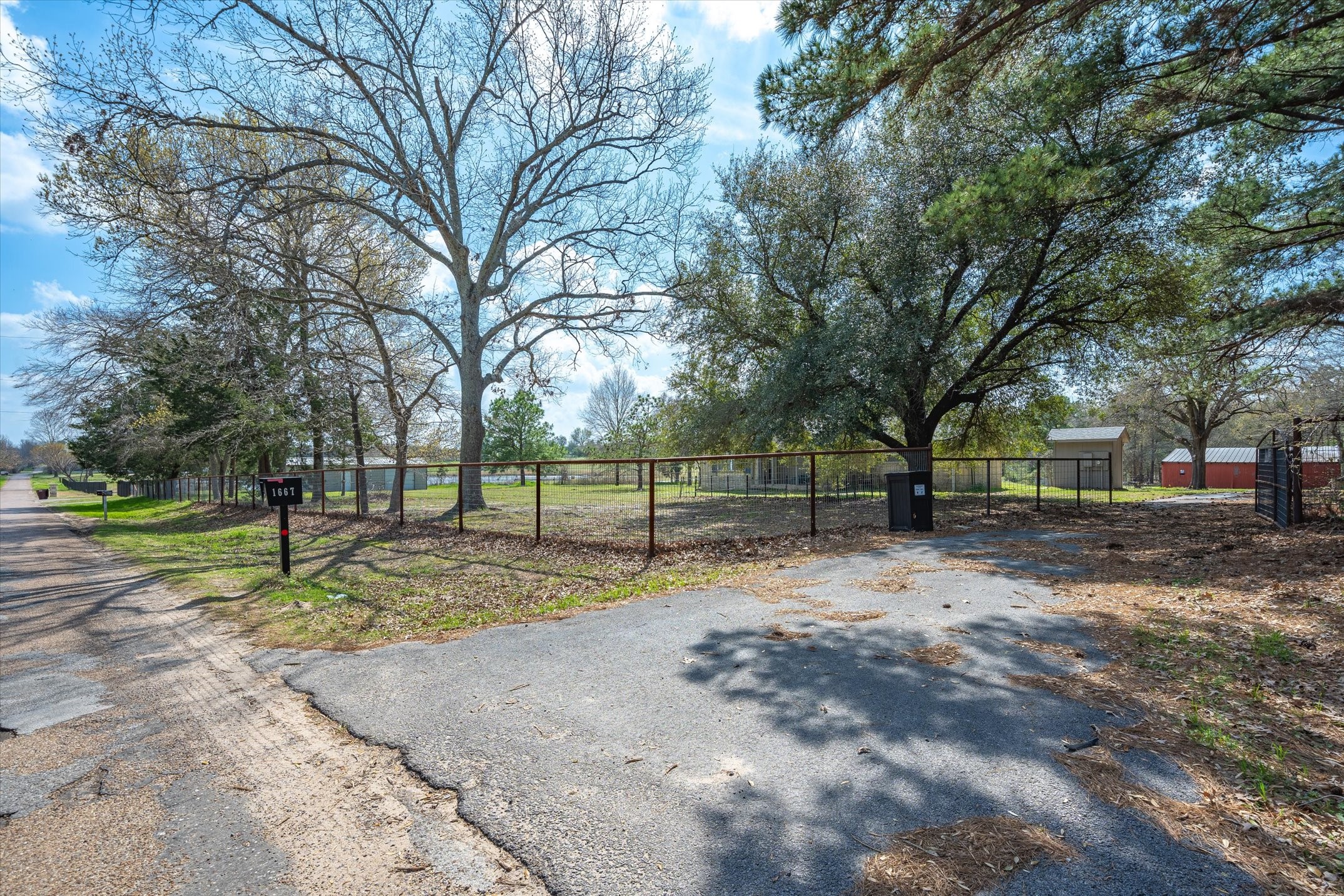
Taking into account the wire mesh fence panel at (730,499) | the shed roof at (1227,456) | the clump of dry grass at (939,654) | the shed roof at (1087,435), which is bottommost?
the clump of dry grass at (939,654)

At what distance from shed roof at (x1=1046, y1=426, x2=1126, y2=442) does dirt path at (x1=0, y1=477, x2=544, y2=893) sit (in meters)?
44.9

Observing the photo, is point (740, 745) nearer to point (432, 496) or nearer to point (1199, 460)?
point (432, 496)

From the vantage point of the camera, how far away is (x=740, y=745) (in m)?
3.12

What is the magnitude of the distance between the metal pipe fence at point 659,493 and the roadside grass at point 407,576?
825 millimetres

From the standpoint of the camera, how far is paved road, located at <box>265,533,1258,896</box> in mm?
2211

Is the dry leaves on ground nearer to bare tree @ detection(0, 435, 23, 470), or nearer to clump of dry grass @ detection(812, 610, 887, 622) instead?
clump of dry grass @ detection(812, 610, 887, 622)

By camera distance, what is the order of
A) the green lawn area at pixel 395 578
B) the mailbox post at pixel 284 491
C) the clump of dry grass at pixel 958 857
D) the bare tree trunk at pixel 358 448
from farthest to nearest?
the bare tree trunk at pixel 358 448 → the mailbox post at pixel 284 491 → the green lawn area at pixel 395 578 → the clump of dry grass at pixel 958 857

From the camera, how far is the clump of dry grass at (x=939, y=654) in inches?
168

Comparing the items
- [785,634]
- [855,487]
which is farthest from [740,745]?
[855,487]

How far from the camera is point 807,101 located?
320 inches

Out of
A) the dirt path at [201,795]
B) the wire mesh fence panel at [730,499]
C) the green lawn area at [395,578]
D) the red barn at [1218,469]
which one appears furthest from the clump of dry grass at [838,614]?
the red barn at [1218,469]

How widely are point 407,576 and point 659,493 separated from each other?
4.66 m

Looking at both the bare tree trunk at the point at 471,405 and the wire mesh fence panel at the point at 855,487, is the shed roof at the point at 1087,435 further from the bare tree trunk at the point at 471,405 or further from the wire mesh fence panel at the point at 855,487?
the bare tree trunk at the point at 471,405

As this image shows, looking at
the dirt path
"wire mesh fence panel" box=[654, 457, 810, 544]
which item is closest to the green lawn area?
the dirt path
